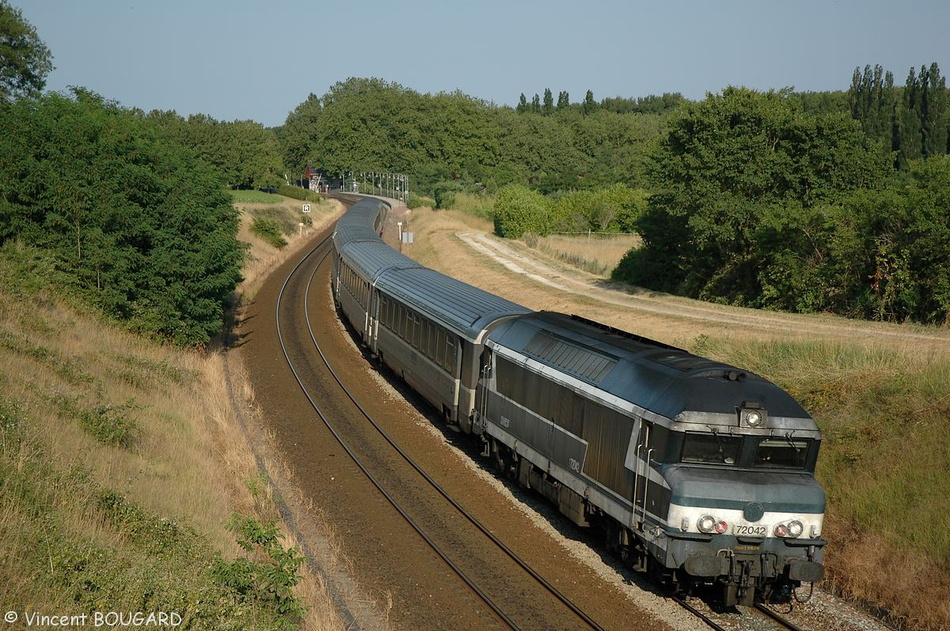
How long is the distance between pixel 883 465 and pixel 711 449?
5.29 meters

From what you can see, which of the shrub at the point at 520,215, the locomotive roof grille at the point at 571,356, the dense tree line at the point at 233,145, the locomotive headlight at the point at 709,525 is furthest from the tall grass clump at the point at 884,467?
the dense tree line at the point at 233,145

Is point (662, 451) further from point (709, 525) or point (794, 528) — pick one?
point (794, 528)

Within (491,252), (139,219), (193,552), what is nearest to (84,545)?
(193,552)

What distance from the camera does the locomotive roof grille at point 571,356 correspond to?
14.0m

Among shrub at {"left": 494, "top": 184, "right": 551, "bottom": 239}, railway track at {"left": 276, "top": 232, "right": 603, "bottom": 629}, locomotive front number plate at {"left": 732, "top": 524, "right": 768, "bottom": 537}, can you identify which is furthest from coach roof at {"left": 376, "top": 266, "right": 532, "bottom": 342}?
shrub at {"left": 494, "top": 184, "right": 551, "bottom": 239}

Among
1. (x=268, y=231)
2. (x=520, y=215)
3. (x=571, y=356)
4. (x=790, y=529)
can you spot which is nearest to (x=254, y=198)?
(x=268, y=231)

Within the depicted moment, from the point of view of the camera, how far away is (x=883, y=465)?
15016 millimetres

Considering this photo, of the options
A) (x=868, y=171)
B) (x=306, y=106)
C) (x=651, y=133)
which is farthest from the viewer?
(x=306, y=106)

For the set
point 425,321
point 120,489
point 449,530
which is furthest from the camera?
point 425,321

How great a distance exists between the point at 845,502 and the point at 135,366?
711 inches

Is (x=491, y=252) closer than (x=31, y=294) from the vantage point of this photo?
No

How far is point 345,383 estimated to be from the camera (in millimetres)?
26797

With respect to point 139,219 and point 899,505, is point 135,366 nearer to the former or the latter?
point 139,219

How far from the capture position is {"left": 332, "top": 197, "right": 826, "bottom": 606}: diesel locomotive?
37.9 ft
